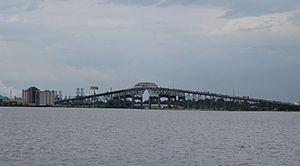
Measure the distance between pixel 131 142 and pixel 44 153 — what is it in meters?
11.2

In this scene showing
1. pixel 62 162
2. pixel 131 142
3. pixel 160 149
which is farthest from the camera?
pixel 131 142

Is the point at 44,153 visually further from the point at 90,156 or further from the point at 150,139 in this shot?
the point at 150,139

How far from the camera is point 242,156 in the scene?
3550cm

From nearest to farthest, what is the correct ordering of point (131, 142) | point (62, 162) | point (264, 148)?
point (62, 162)
point (264, 148)
point (131, 142)

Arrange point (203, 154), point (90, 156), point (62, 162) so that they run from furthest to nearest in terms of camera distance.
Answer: point (203, 154)
point (90, 156)
point (62, 162)

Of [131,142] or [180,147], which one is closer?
[180,147]

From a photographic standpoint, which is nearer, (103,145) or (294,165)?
(294,165)

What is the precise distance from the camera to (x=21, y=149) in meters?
36.8

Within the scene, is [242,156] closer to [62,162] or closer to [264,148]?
[264,148]

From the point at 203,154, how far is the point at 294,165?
19.9 ft

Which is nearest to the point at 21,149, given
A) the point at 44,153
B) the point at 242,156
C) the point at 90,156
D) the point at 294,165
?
the point at 44,153

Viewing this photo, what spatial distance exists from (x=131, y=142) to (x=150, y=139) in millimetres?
3668

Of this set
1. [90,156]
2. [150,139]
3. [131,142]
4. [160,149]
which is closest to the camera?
[90,156]

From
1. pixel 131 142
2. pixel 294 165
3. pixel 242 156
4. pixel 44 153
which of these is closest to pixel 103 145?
pixel 131 142
